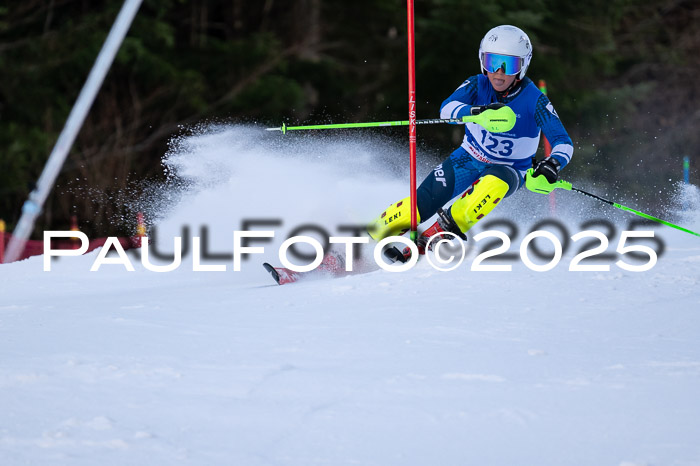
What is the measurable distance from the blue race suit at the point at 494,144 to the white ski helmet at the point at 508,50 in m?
0.14

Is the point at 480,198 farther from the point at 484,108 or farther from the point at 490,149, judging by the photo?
the point at 484,108

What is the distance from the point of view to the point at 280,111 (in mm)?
15133

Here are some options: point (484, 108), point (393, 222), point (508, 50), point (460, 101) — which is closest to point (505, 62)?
point (508, 50)

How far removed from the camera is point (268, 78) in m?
15.3

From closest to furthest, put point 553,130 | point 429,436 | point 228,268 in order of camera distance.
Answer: point 429,436, point 553,130, point 228,268

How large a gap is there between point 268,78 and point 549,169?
10.8m

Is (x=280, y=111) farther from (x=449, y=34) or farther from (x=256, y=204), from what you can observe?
(x=256, y=204)

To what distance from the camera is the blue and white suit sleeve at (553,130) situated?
5.11 metres

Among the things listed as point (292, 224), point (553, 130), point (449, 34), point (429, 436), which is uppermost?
point (449, 34)

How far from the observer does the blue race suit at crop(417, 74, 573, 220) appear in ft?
16.9

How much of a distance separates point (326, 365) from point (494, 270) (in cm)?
219

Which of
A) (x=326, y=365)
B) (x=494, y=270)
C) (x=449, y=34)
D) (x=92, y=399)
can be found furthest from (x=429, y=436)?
(x=449, y=34)

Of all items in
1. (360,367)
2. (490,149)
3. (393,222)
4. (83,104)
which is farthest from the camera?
(393,222)

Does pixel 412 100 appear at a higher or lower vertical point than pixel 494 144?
higher
